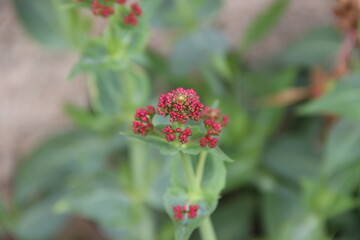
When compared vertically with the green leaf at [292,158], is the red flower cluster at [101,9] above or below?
above

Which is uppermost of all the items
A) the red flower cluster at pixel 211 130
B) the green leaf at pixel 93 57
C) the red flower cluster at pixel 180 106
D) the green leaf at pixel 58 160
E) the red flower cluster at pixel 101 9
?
the red flower cluster at pixel 101 9

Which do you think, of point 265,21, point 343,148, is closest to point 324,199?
point 343,148

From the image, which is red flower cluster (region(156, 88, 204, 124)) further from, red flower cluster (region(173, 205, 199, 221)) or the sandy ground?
the sandy ground

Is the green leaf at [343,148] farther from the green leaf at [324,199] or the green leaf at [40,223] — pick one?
the green leaf at [40,223]

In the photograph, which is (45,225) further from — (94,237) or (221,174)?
(221,174)

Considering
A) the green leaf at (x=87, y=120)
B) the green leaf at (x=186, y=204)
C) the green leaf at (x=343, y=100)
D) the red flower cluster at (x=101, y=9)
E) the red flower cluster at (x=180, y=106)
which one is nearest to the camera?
the red flower cluster at (x=180, y=106)

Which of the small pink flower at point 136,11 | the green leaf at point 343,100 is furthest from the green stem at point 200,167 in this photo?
the green leaf at point 343,100

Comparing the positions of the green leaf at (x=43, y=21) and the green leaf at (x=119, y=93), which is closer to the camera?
the green leaf at (x=119, y=93)

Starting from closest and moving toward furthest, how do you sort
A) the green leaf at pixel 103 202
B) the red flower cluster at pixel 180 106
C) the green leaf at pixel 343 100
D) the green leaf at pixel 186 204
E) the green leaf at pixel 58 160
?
the red flower cluster at pixel 180 106, the green leaf at pixel 186 204, the green leaf at pixel 343 100, the green leaf at pixel 103 202, the green leaf at pixel 58 160

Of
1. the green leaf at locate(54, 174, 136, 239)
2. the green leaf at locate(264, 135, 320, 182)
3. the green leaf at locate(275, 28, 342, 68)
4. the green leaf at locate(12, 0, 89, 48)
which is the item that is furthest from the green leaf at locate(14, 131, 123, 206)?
the green leaf at locate(275, 28, 342, 68)
